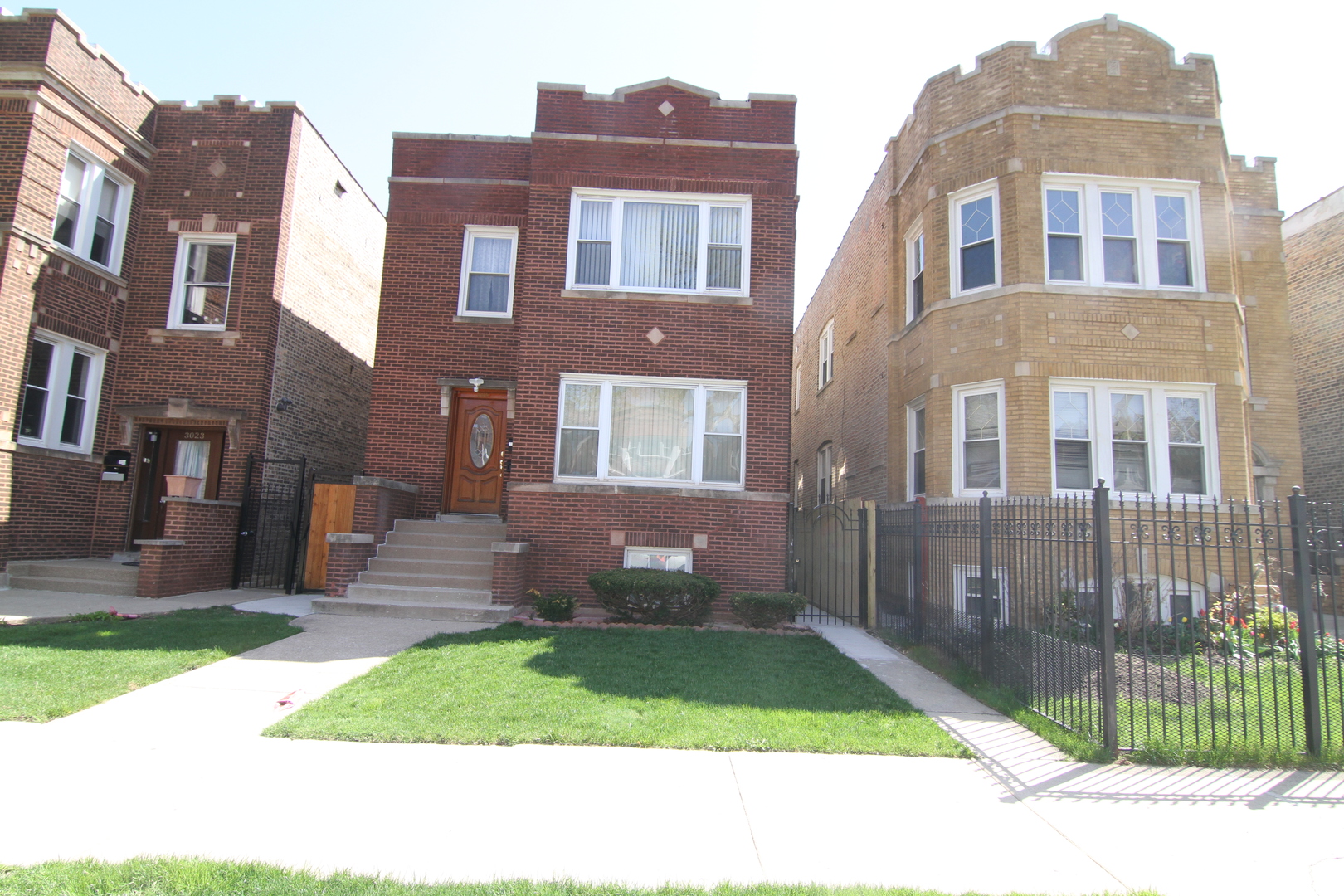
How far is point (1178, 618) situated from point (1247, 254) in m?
10.8

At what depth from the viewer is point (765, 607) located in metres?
9.77

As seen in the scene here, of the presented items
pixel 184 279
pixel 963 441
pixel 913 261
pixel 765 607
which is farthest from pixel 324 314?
pixel 963 441

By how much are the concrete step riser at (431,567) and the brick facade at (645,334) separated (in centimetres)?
73

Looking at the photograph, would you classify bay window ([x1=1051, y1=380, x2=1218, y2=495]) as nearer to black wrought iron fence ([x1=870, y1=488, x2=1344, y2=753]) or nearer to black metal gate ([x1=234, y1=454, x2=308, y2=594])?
black wrought iron fence ([x1=870, y1=488, x2=1344, y2=753])

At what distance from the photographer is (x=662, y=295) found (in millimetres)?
11109

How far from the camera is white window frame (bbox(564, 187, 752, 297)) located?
11.2 m

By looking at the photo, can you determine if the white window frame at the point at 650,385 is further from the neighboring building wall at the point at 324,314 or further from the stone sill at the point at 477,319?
the neighboring building wall at the point at 324,314

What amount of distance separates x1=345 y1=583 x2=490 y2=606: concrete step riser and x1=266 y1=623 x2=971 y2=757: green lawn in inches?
60.4

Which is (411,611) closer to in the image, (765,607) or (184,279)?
(765,607)

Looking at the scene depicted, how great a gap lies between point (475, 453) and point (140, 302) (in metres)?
6.89

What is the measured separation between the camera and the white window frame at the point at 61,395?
1184 centimetres

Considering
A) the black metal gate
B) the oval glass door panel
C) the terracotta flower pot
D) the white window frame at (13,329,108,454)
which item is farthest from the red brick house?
the white window frame at (13,329,108,454)

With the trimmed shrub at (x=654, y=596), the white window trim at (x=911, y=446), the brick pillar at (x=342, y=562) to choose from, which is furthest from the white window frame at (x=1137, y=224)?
the brick pillar at (x=342, y=562)

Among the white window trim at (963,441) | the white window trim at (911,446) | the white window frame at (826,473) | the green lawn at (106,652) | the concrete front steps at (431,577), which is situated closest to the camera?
the green lawn at (106,652)
